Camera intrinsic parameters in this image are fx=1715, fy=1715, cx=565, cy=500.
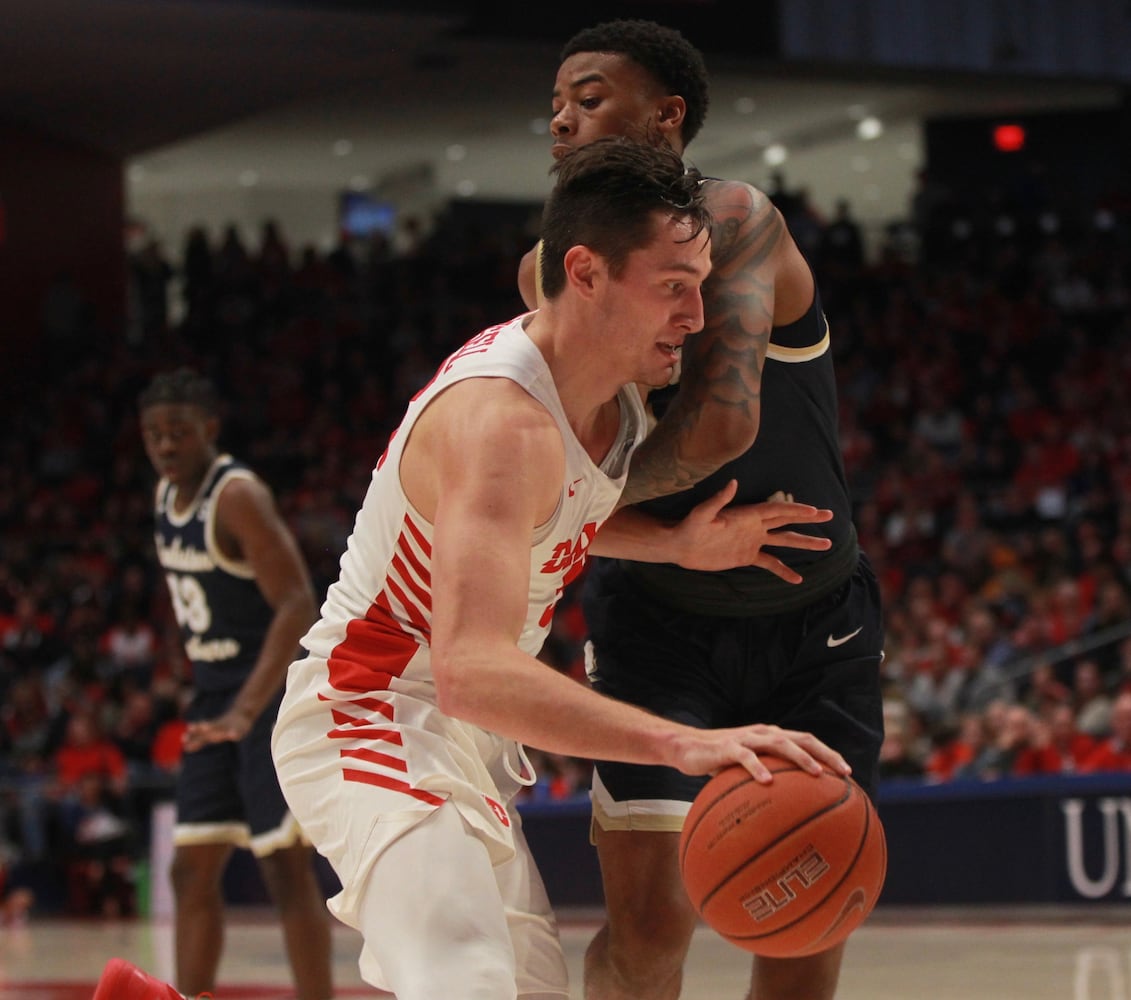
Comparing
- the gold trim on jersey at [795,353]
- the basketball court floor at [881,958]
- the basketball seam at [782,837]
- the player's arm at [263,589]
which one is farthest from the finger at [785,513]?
the basketball court floor at [881,958]

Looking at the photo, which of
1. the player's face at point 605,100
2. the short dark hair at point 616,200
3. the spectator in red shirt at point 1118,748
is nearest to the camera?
the short dark hair at point 616,200

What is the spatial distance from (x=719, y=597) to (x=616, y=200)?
121 cm

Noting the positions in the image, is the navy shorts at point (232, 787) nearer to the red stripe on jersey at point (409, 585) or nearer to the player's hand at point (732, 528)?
the player's hand at point (732, 528)

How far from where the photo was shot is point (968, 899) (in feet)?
29.8

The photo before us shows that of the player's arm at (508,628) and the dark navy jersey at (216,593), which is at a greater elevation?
the player's arm at (508,628)

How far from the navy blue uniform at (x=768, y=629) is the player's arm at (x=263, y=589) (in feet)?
6.68

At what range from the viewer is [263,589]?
18.7 feet

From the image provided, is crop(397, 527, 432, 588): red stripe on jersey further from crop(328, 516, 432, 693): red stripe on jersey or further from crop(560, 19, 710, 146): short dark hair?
crop(560, 19, 710, 146): short dark hair

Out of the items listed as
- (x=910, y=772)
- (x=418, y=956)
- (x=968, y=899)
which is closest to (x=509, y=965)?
(x=418, y=956)

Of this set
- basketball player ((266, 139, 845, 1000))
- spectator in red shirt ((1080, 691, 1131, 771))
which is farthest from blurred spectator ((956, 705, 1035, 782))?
basketball player ((266, 139, 845, 1000))

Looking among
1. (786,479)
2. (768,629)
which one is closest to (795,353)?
(786,479)

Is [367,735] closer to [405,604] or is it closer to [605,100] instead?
[405,604]

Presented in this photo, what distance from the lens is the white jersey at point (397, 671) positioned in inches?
108

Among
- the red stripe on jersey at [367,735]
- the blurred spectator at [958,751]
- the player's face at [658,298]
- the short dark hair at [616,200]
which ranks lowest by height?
the blurred spectator at [958,751]
